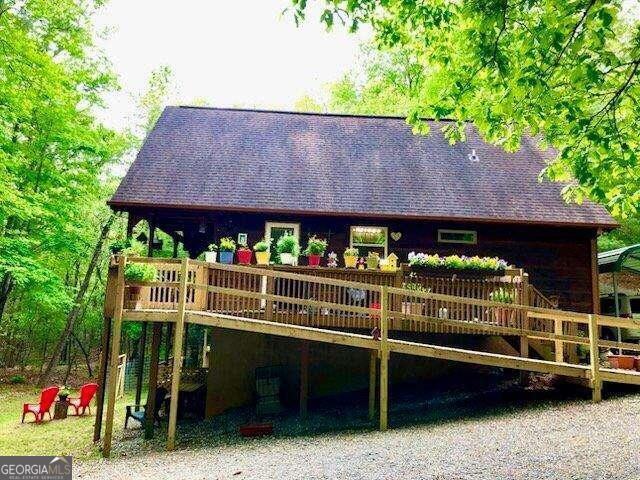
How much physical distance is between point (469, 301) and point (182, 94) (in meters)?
23.7

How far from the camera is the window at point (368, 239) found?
520 inches

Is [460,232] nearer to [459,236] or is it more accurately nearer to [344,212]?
[459,236]

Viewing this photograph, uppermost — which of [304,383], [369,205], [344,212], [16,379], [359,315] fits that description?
[369,205]

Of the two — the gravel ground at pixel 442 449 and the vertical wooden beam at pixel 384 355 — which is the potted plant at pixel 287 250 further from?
the gravel ground at pixel 442 449

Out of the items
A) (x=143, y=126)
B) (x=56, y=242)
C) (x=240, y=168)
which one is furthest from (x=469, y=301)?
(x=143, y=126)

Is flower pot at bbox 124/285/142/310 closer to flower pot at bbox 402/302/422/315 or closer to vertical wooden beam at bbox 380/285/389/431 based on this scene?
vertical wooden beam at bbox 380/285/389/431

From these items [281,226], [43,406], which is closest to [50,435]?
[43,406]

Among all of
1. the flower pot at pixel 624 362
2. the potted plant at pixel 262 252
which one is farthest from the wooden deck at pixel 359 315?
the potted plant at pixel 262 252

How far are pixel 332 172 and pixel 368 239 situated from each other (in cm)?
265

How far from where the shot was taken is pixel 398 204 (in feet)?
43.1

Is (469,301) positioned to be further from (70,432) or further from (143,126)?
(143,126)

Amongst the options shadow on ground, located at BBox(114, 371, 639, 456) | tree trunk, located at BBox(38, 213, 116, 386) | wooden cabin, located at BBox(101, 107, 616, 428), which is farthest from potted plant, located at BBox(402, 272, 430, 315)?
tree trunk, located at BBox(38, 213, 116, 386)

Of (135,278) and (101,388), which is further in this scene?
(101,388)

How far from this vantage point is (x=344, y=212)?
12570 mm
